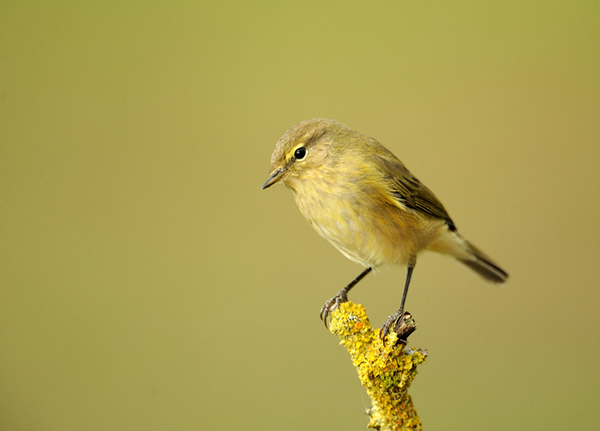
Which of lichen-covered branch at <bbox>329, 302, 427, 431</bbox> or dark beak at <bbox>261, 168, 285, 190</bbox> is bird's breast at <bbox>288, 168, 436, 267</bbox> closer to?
dark beak at <bbox>261, 168, 285, 190</bbox>

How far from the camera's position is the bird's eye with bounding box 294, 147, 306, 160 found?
5.32 feet

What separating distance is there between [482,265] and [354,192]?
0.77 m

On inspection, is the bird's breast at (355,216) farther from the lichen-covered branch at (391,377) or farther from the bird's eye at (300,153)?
the lichen-covered branch at (391,377)

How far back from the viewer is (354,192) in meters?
1.62

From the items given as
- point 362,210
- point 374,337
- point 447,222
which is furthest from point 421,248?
point 374,337

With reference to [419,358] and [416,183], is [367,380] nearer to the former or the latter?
[419,358]

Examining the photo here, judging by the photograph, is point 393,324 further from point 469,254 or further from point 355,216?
point 469,254

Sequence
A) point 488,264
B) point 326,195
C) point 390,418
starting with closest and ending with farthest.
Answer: point 390,418 < point 326,195 < point 488,264

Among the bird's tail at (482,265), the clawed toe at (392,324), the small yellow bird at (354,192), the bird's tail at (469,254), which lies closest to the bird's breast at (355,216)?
the small yellow bird at (354,192)

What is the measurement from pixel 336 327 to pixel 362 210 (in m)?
0.35

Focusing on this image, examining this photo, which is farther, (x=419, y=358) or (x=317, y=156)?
(x=317, y=156)

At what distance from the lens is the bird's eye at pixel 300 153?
5.32 feet

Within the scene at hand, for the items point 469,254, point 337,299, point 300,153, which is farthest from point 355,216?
point 469,254

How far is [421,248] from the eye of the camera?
1862mm
